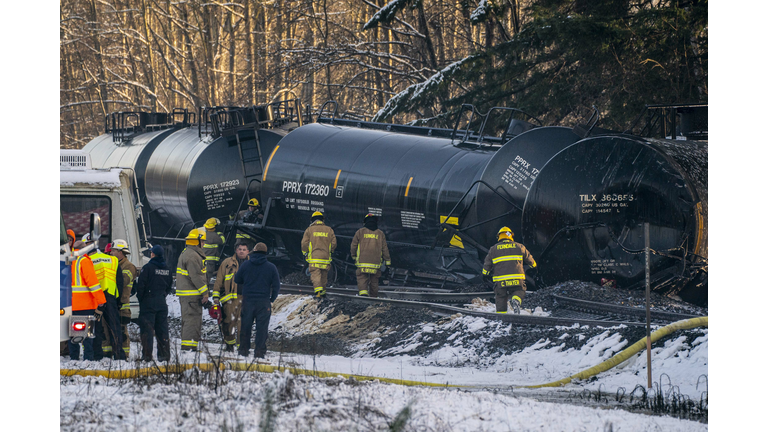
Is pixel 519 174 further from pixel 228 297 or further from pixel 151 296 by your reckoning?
pixel 151 296

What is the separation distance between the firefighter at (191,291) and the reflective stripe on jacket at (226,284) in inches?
15.0

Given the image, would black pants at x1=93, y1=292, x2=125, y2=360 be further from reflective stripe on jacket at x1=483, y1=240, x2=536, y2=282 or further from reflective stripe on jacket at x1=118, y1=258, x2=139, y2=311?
reflective stripe on jacket at x1=483, y1=240, x2=536, y2=282

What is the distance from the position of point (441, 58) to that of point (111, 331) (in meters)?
23.9

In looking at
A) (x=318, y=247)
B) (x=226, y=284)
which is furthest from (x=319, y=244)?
(x=226, y=284)

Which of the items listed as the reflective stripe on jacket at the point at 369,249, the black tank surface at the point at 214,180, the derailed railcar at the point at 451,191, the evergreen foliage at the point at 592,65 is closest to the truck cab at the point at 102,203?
the reflective stripe on jacket at the point at 369,249

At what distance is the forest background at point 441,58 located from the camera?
612 inches

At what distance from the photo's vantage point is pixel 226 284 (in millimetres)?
10906

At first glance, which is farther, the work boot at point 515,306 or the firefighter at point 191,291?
the work boot at point 515,306

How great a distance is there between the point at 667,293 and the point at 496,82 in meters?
11.4

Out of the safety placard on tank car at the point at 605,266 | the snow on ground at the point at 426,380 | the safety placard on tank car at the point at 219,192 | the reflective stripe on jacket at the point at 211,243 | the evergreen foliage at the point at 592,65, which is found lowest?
the snow on ground at the point at 426,380

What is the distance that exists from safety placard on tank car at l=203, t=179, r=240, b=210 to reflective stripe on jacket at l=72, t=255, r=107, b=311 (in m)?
8.40

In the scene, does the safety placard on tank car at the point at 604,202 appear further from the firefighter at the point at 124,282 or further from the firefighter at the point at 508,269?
the firefighter at the point at 124,282

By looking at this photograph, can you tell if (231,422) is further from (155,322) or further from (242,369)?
(155,322)

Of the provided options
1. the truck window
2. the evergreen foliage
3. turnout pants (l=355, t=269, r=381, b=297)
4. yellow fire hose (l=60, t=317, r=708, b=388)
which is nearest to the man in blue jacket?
yellow fire hose (l=60, t=317, r=708, b=388)
